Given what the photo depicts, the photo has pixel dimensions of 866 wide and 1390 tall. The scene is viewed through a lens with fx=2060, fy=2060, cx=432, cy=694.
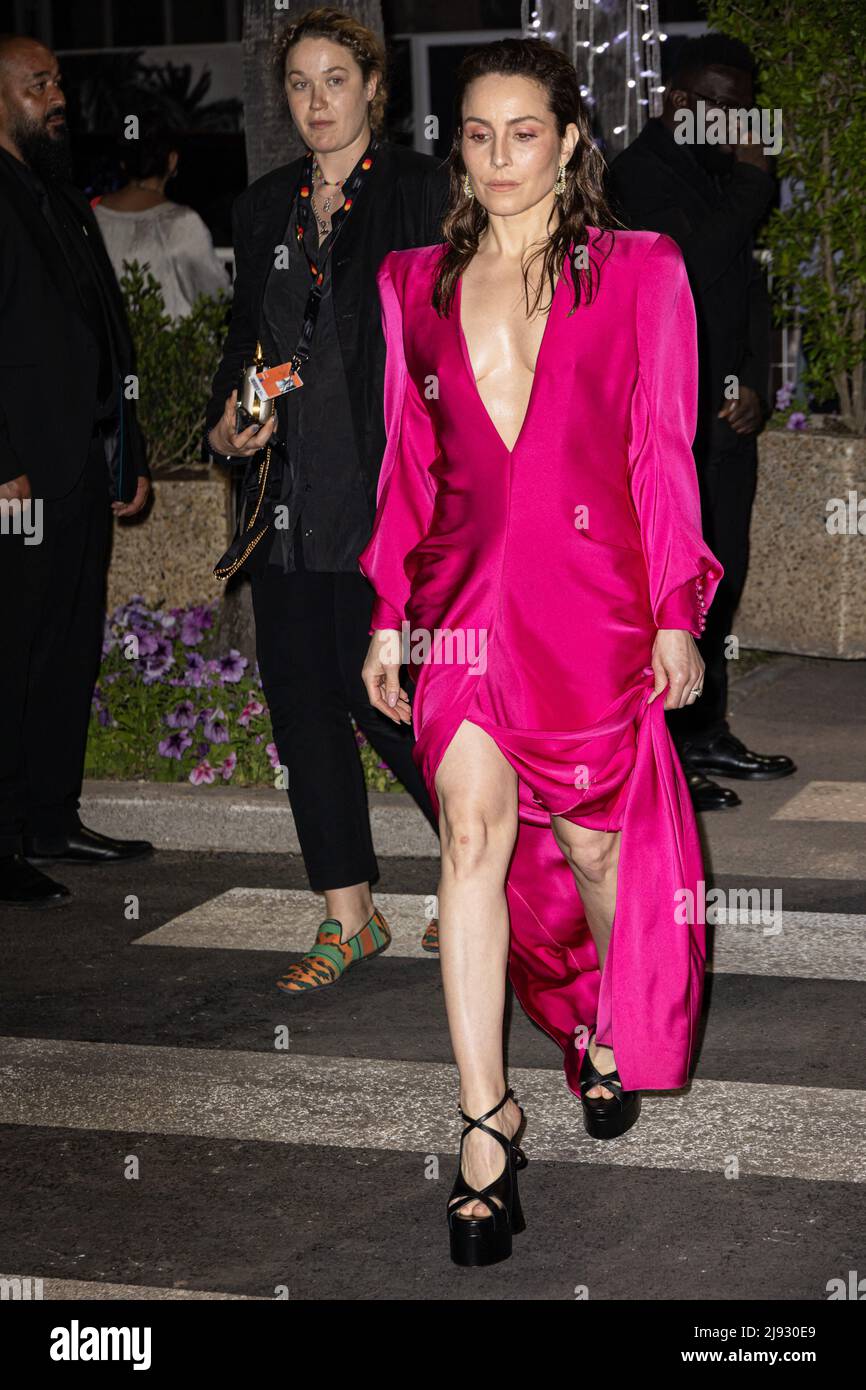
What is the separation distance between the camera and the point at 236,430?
16.8 ft

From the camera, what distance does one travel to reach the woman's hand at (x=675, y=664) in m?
3.97

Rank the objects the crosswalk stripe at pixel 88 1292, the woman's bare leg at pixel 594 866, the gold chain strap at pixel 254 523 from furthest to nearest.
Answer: the gold chain strap at pixel 254 523, the woman's bare leg at pixel 594 866, the crosswalk stripe at pixel 88 1292

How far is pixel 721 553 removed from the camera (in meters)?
7.39

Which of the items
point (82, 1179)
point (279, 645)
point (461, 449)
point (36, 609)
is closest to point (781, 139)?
point (36, 609)

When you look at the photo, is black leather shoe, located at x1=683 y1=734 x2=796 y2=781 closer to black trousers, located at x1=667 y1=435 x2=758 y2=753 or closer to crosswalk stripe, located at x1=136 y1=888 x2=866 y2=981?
black trousers, located at x1=667 y1=435 x2=758 y2=753

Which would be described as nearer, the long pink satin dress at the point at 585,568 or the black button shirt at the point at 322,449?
the long pink satin dress at the point at 585,568

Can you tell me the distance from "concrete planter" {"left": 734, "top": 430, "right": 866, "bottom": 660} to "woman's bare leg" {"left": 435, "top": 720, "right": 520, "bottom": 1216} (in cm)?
582

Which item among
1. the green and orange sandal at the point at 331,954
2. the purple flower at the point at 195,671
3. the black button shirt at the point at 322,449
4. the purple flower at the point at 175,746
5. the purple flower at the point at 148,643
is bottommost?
the purple flower at the point at 175,746

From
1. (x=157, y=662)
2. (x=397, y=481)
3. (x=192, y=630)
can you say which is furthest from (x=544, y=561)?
(x=192, y=630)

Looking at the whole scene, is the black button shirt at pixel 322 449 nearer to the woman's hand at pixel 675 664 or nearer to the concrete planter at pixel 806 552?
the woman's hand at pixel 675 664

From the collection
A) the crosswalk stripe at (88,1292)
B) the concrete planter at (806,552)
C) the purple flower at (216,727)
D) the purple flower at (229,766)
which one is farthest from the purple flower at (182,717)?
the crosswalk stripe at (88,1292)

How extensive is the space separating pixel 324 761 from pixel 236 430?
0.92 metres

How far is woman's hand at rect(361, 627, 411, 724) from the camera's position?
A: 4211mm

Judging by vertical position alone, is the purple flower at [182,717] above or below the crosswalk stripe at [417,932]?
above
